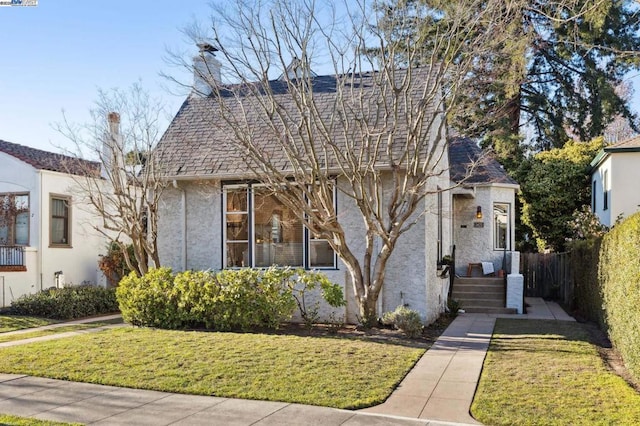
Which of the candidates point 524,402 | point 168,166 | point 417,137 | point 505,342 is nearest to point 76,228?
point 168,166

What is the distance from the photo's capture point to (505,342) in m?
11.0

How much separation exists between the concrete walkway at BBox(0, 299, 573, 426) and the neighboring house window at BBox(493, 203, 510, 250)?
1293cm

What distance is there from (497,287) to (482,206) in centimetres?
360

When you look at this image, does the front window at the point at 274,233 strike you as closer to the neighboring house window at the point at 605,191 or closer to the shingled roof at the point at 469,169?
the shingled roof at the point at 469,169

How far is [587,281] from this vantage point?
1466cm

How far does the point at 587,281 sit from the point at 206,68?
1107 cm

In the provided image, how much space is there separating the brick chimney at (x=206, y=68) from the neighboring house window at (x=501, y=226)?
11.2m

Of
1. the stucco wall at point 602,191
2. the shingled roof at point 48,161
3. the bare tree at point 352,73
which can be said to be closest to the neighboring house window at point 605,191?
the stucco wall at point 602,191

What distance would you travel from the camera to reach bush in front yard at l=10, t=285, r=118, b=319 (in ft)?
49.7

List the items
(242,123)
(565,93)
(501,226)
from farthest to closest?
(565,93)
(501,226)
(242,123)

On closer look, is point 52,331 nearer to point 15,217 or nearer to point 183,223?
point 183,223

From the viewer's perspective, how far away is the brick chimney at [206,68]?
12405 millimetres

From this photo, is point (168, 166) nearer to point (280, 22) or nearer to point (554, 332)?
point (280, 22)

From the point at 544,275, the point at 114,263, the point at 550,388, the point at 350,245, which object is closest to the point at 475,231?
the point at 544,275
